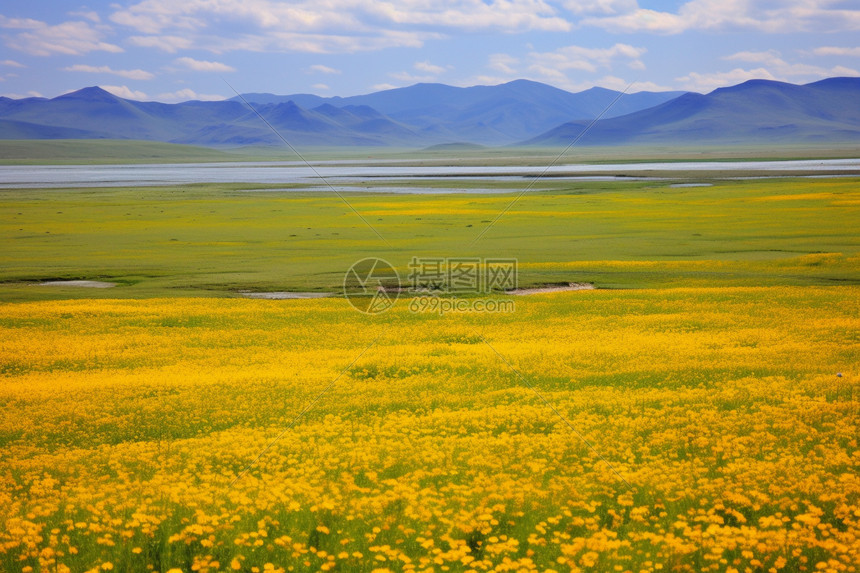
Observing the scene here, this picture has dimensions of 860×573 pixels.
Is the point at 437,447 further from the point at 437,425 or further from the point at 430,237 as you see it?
the point at 430,237

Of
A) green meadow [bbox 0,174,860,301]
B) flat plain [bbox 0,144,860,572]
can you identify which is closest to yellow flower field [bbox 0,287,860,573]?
flat plain [bbox 0,144,860,572]

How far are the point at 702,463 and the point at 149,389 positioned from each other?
1159cm

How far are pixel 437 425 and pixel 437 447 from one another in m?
1.34

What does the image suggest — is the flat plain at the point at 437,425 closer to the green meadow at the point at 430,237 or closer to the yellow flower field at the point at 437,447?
the yellow flower field at the point at 437,447

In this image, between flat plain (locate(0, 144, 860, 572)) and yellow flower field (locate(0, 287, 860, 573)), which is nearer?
yellow flower field (locate(0, 287, 860, 573))

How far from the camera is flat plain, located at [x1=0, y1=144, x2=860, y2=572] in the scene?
1005 cm

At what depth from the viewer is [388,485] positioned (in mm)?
11953

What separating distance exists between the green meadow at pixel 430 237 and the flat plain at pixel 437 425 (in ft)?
2.06

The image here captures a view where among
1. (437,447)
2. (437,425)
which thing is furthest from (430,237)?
(437,447)

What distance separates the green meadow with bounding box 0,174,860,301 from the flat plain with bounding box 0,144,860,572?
2.06 ft

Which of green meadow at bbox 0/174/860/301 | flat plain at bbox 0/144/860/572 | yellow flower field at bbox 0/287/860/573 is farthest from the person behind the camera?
green meadow at bbox 0/174/860/301

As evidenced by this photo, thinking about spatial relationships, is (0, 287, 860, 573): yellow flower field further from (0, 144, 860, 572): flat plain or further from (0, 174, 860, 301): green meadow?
(0, 174, 860, 301): green meadow

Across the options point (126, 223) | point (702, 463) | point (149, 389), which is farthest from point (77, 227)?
point (702, 463)

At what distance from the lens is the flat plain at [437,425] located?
1005 centimetres
